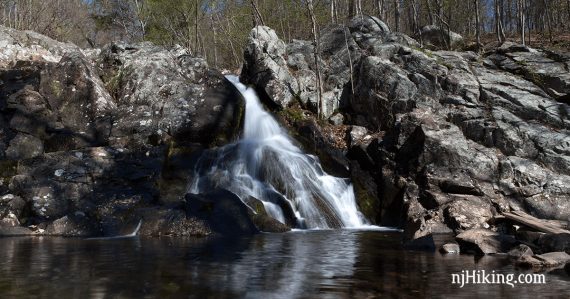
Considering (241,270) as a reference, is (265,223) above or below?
above

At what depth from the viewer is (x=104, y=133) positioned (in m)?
17.9

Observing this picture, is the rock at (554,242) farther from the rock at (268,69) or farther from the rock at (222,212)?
the rock at (268,69)

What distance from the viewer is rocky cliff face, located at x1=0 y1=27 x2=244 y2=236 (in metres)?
13.6

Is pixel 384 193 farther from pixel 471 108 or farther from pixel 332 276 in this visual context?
pixel 332 276

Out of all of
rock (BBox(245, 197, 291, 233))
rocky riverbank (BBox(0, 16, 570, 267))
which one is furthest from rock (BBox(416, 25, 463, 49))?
rock (BBox(245, 197, 291, 233))

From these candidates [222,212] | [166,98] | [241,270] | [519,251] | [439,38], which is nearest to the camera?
[241,270]

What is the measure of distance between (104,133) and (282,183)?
7.03 metres

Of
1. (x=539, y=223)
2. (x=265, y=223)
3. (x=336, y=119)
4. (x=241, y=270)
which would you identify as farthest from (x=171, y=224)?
(x=336, y=119)

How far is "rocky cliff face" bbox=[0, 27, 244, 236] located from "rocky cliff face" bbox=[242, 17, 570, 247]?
149 inches

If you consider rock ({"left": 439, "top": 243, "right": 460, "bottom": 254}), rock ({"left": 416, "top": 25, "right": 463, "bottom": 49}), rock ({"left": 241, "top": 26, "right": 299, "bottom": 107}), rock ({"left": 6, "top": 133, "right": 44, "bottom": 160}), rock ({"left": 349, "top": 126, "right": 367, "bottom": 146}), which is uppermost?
rock ({"left": 416, "top": 25, "right": 463, "bottom": 49})

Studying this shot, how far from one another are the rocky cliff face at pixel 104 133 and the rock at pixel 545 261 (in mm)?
7489

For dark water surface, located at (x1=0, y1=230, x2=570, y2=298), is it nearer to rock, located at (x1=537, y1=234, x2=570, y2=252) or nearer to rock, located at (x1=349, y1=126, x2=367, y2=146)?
rock, located at (x1=537, y1=234, x2=570, y2=252)

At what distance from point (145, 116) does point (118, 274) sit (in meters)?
12.2

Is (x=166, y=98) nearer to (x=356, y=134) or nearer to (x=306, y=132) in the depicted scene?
(x=306, y=132)
